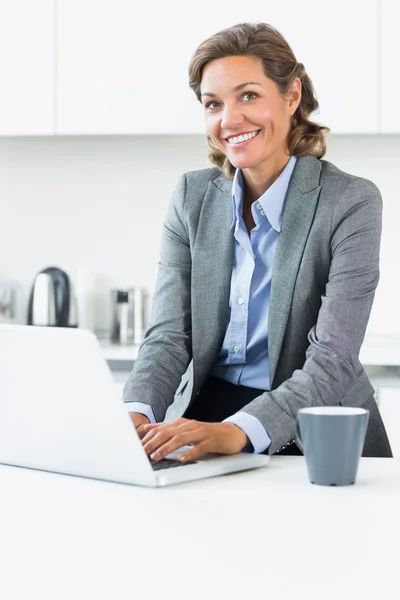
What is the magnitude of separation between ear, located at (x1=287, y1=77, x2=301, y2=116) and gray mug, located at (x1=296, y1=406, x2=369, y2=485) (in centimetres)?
84

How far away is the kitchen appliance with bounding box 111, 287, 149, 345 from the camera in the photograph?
125 inches

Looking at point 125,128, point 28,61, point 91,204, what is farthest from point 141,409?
point 91,204

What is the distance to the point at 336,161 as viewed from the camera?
128 inches

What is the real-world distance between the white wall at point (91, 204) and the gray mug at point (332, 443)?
222 cm

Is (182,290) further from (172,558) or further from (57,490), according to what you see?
(172,558)

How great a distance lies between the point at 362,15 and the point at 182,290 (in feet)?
4.74

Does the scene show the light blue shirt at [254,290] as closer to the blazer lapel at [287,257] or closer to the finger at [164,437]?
the blazer lapel at [287,257]

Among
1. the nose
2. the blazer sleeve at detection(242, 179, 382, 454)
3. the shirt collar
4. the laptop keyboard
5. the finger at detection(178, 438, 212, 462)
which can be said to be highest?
the nose

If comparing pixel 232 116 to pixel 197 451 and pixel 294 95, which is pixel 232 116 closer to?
pixel 294 95

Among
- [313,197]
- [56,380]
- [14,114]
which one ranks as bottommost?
[56,380]

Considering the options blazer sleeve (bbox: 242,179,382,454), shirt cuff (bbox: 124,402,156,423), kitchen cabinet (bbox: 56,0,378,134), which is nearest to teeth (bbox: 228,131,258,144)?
blazer sleeve (bbox: 242,179,382,454)

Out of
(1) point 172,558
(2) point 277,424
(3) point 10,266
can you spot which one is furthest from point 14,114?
(1) point 172,558

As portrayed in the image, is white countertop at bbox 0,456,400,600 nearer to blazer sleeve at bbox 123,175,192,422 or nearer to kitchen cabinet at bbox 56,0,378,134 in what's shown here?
blazer sleeve at bbox 123,175,192,422

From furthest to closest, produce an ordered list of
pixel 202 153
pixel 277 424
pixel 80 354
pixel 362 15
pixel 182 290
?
1. pixel 202 153
2. pixel 362 15
3. pixel 182 290
4. pixel 277 424
5. pixel 80 354
